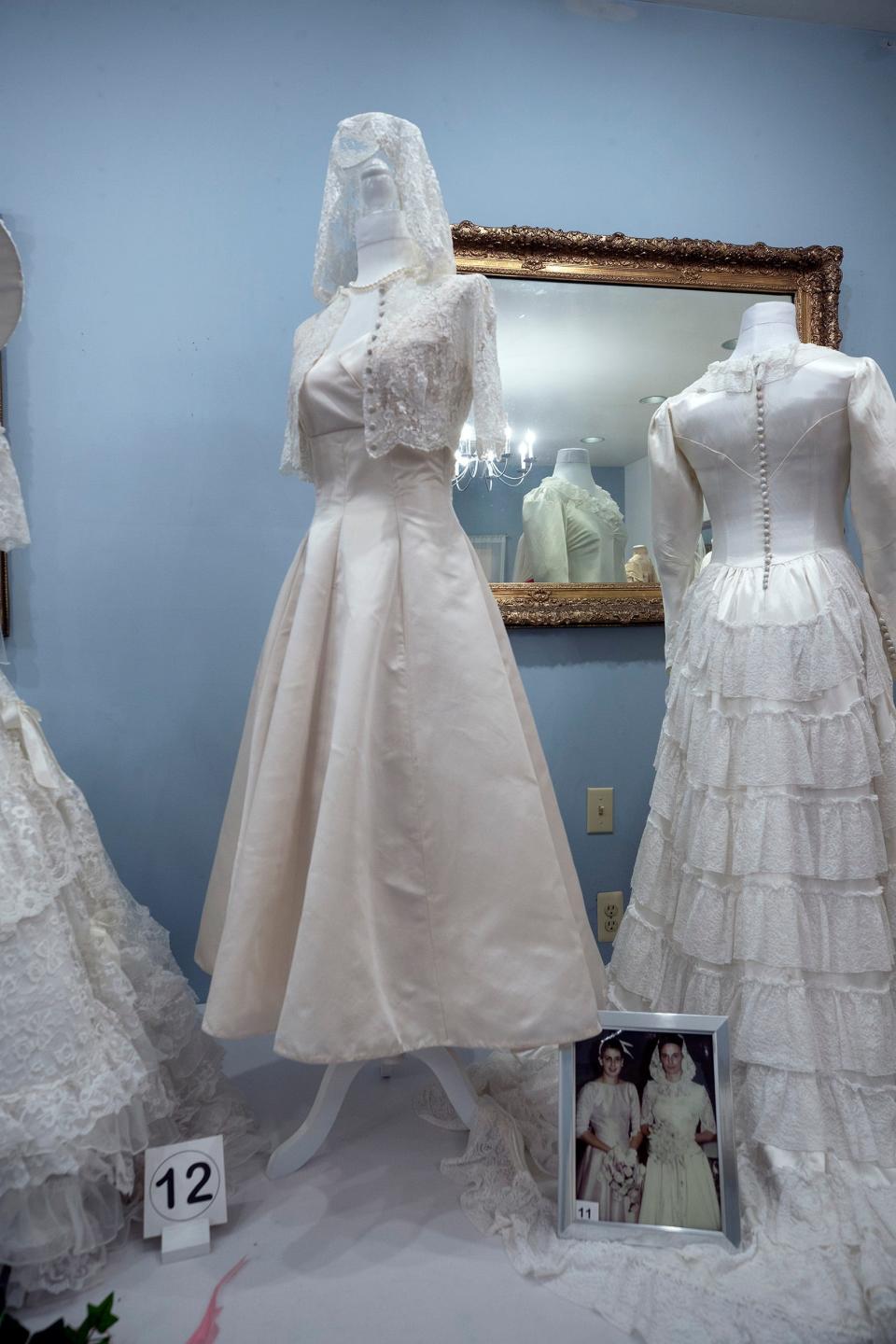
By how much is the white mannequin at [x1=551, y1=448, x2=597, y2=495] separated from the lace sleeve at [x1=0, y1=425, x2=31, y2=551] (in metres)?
1.14

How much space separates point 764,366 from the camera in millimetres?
1408

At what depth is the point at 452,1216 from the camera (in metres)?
1.24

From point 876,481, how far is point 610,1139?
1.02 metres

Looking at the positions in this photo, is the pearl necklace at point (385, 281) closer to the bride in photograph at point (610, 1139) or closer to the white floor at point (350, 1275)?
the bride in photograph at point (610, 1139)

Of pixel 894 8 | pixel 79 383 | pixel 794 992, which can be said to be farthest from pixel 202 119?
pixel 794 992

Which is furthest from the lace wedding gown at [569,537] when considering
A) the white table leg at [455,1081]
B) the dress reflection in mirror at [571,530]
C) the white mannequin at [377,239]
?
the white table leg at [455,1081]

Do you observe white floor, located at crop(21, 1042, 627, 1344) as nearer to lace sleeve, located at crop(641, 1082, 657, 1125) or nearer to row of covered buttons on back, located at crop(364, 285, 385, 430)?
lace sleeve, located at crop(641, 1082, 657, 1125)

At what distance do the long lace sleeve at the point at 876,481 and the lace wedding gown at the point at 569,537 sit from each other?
0.66 meters

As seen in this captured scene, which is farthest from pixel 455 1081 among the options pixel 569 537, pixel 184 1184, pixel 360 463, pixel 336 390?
pixel 569 537

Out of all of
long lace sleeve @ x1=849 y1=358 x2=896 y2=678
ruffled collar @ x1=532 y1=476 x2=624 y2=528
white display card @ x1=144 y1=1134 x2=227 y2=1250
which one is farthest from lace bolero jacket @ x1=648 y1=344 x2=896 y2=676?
white display card @ x1=144 y1=1134 x2=227 y2=1250

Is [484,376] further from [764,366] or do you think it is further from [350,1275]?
[350,1275]

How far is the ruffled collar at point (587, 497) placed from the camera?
6.51ft

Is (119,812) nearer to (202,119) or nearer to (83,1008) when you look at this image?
(83,1008)

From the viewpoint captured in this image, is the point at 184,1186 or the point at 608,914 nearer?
the point at 184,1186
